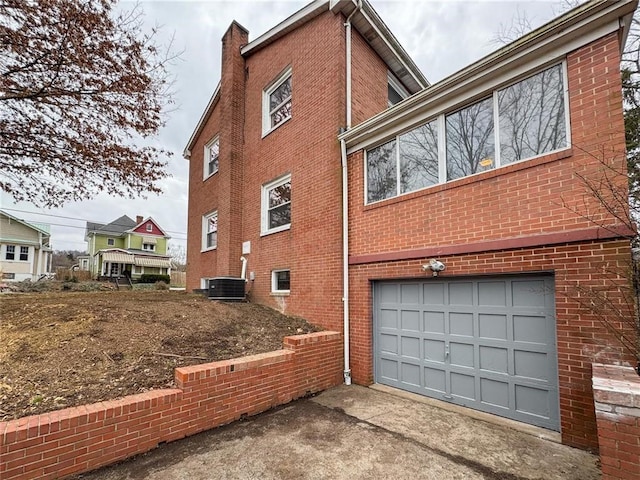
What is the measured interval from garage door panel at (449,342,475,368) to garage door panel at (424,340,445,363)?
151 millimetres

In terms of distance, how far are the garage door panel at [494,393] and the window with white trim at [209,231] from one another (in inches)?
378

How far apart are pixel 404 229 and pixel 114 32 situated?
7.02 meters

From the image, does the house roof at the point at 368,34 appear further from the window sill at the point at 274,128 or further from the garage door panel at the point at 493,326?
the garage door panel at the point at 493,326

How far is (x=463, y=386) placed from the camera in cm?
483

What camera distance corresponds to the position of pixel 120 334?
480cm

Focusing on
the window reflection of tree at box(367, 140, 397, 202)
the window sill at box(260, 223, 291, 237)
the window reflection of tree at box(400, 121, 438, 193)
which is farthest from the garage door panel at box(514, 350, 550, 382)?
the window sill at box(260, 223, 291, 237)

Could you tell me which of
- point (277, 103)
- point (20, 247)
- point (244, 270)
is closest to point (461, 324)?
point (244, 270)

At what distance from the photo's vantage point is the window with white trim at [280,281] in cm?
800

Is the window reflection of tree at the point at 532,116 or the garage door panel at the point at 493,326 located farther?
the garage door panel at the point at 493,326

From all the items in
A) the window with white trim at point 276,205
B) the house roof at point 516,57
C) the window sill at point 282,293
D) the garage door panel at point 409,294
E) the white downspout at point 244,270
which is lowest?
the window sill at point 282,293

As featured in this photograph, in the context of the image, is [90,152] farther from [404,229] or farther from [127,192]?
[404,229]

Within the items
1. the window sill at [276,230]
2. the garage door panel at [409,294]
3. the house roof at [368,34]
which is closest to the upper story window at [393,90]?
the house roof at [368,34]

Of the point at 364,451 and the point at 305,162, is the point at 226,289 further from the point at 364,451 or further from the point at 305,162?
the point at 364,451

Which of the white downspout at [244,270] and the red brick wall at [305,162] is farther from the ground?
the red brick wall at [305,162]
